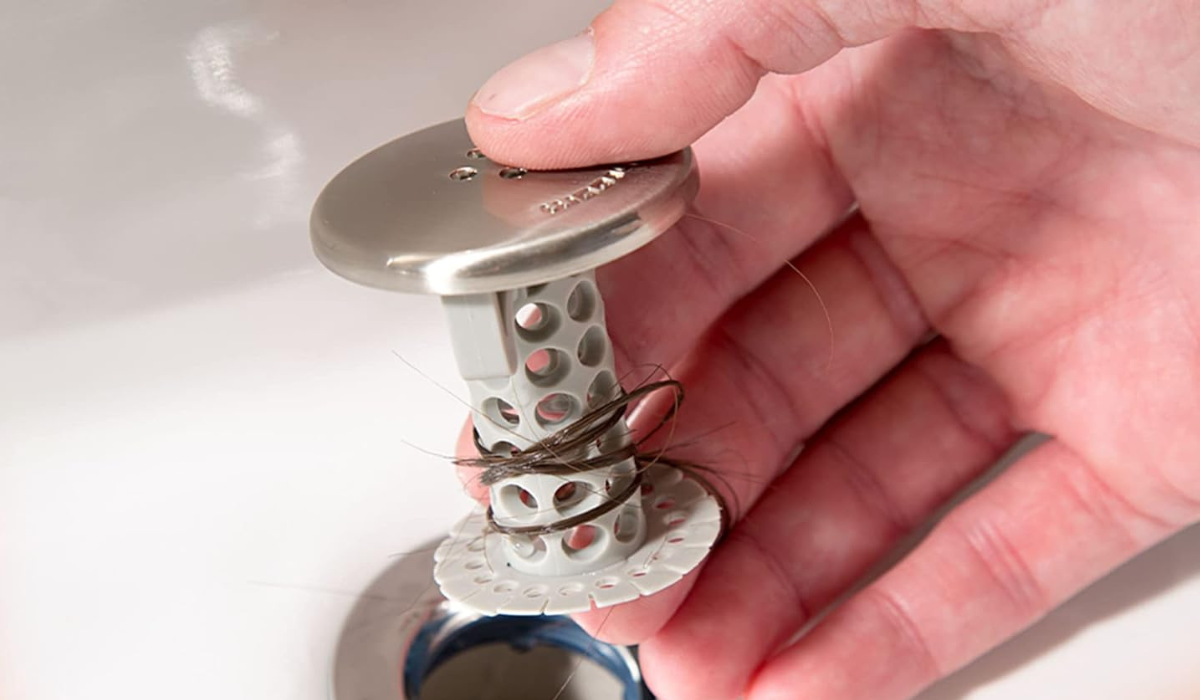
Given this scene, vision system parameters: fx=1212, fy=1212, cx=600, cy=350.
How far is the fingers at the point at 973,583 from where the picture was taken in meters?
0.70

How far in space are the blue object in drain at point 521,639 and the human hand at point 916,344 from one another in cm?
7

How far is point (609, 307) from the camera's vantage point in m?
0.72

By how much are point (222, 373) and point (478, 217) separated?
0.43 m

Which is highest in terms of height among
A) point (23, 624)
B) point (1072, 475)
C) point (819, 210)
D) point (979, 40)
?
point (979, 40)

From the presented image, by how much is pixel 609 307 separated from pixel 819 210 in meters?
0.16

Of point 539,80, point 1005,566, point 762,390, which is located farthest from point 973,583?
point 539,80

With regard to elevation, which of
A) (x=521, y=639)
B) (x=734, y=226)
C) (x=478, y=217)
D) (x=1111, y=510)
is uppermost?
(x=478, y=217)

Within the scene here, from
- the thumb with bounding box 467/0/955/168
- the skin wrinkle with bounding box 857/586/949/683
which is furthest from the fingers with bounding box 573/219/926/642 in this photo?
the thumb with bounding box 467/0/955/168

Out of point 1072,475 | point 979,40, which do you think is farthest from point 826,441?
point 979,40

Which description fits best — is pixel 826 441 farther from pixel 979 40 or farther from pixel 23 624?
pixel 23 624

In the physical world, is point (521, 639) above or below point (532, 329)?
below

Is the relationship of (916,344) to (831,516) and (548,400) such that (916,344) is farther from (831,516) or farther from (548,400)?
(548,400)

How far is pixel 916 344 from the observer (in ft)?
2.78

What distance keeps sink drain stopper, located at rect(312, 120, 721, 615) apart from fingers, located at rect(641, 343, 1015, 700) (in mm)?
114
